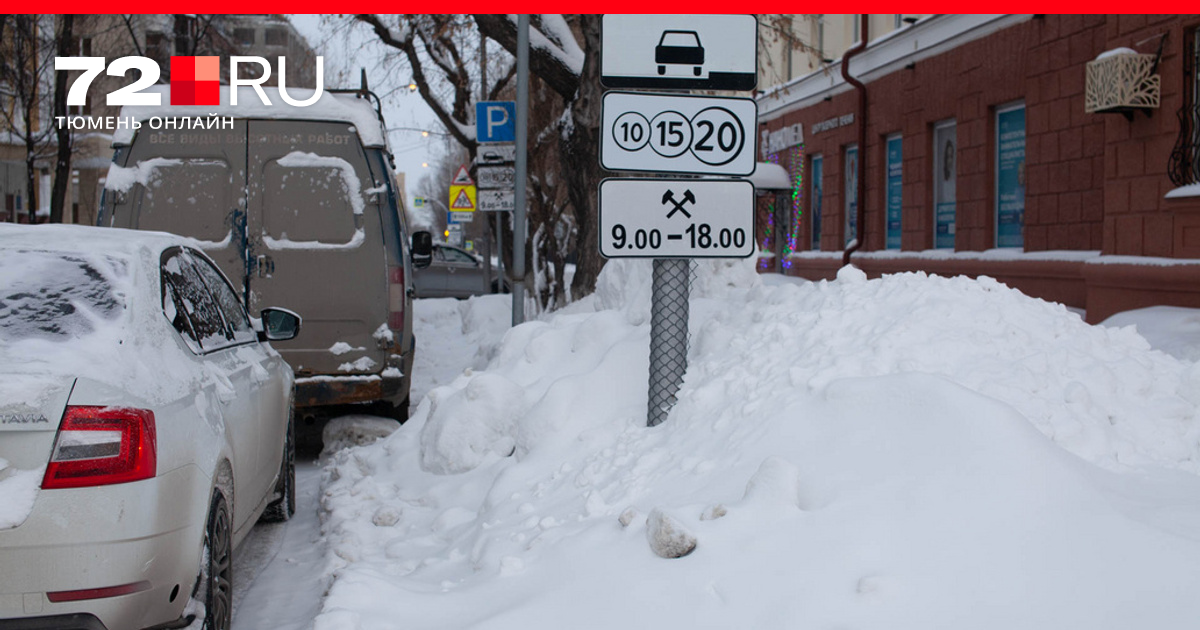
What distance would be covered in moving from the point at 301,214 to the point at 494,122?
550cm

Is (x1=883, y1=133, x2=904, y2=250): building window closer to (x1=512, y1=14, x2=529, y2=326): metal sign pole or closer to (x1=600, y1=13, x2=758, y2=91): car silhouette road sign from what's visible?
(x1=512, y1=14, x2=529, y2=326): metal sign pole

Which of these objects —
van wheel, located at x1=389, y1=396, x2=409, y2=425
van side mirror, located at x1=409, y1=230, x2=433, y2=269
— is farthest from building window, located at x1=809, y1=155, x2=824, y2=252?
van wheel, located at x1=389, y1=396, x2=409, y2=425

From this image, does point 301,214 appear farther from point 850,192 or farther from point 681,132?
point 850,192

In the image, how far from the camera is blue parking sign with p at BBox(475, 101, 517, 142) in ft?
42.6

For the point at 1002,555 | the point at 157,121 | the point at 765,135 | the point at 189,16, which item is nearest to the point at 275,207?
the point at 157,121

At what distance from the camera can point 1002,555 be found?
11.5 ft

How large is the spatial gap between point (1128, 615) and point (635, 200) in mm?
2885

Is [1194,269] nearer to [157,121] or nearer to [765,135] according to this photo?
[157,121]

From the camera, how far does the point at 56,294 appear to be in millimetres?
3688

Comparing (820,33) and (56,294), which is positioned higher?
(820,33)

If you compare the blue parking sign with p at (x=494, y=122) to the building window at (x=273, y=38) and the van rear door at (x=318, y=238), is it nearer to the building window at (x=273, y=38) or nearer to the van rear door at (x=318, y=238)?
the van rear door at (x=318, y=238)

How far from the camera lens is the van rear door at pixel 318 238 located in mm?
7789

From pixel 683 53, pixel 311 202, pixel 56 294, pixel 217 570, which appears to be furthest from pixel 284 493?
pixel 683 53

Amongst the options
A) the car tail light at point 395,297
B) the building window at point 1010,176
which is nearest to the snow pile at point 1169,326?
the building window at point 1010,176
